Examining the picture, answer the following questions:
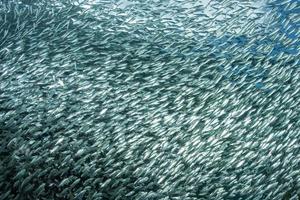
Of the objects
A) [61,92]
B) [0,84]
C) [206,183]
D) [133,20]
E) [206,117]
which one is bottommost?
[206,183]

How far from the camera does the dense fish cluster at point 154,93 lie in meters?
9.62

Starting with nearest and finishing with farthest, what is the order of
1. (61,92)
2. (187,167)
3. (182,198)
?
(182,198) < (187,167) < (61,92)

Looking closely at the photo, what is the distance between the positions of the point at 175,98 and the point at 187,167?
6.23 feet

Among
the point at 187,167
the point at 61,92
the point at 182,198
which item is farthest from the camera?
the point at 61,92

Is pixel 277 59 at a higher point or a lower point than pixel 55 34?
lower

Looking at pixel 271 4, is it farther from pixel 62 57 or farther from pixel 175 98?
pixel 62 57

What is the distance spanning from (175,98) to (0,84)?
14.5ft

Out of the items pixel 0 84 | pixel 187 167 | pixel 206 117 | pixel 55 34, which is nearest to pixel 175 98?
pixel 206 117

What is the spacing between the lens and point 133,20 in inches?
418

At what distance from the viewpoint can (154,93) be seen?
33.8ft

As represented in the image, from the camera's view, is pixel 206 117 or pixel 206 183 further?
pixel 206 117

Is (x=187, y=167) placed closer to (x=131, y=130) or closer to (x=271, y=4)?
(x=131, y=130)

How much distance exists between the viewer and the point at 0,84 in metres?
9.93

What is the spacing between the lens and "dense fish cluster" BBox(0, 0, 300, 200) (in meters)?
9.62
